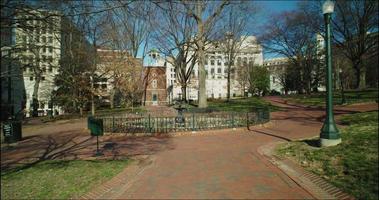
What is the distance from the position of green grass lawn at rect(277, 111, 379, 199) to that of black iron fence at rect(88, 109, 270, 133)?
6422 mm

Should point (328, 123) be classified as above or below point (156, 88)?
below

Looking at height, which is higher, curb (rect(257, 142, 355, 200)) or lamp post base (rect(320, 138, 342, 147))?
lamp post base (rect(320, 138, 342, 147))

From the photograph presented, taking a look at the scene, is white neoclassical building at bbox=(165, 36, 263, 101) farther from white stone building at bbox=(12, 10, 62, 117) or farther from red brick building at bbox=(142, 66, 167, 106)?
white stone building at bbox=(12, 10, 62, 117)

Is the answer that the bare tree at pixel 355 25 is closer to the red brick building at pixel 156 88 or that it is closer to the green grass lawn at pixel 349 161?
the green grass lawn at pixel 349 161

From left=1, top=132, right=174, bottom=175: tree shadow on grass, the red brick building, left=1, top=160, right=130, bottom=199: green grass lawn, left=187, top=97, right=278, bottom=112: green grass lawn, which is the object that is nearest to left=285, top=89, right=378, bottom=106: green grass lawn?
left=187, top=97, right=278, bottom=112: green grass lawn

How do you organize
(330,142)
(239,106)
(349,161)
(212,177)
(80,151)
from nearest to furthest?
1. (349,161)
2. (212,177)
3. (330,142)
4. (80,151)
5. (239,106)

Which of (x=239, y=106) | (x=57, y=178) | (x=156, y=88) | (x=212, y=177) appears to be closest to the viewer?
(x=212, y=177)

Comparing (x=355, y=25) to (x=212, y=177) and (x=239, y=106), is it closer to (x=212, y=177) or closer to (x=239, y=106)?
(x=239, y=106)

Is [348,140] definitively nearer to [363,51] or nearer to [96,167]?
[96,167]

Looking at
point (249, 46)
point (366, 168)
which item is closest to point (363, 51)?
point (249, 46)

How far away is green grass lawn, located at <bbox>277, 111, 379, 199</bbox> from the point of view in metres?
6.24

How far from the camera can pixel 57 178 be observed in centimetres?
838

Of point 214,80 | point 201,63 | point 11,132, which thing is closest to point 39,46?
point 11,132

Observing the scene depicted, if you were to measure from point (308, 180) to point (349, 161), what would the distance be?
1.28 metres
